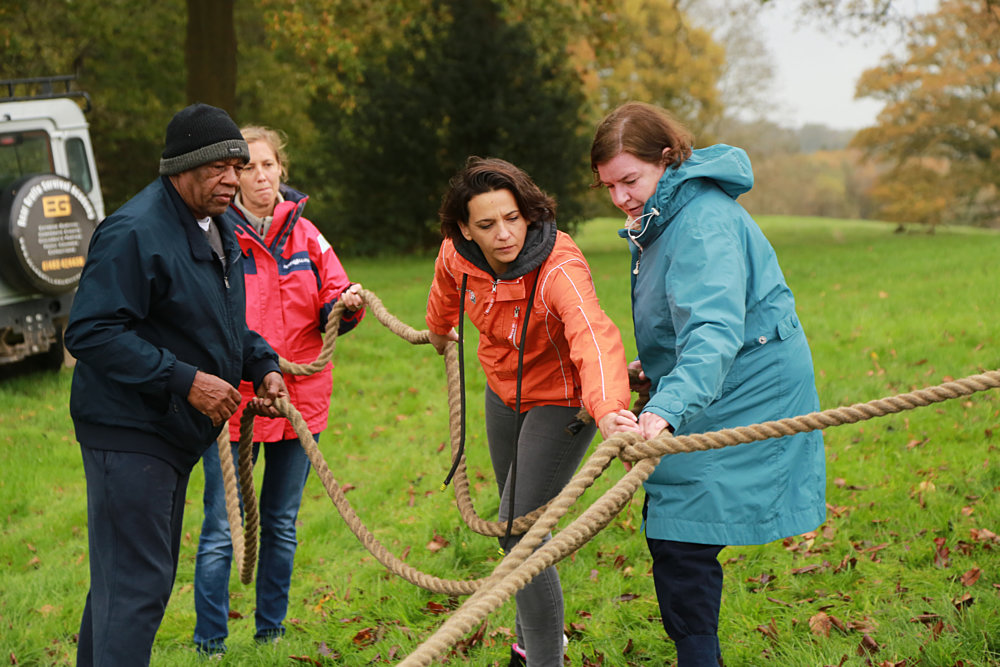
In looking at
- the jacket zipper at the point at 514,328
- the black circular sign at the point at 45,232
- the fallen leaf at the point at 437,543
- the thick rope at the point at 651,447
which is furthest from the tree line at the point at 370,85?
the thick rope at the point at 651,447

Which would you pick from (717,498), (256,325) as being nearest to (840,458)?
(717,498)

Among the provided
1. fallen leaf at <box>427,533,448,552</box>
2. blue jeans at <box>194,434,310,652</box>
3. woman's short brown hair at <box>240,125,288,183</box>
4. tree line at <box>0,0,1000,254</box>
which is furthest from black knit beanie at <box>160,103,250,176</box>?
tree line at <box>0,0,1000,254</box>

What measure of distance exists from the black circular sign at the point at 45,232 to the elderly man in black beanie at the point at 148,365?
5.89 metres

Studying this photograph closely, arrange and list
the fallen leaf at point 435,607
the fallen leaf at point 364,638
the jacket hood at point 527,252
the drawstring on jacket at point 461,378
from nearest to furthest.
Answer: the jacket hood at point 527,252 < the drawstring on jacket at point 461,378 < the fallen leaf at point 364,638 < the fallen leaf at point 435,607

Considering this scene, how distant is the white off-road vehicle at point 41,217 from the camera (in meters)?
8.05

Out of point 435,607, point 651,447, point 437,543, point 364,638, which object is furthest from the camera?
point 437,543

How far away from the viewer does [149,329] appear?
105 inches

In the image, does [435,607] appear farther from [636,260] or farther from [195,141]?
[195,141]

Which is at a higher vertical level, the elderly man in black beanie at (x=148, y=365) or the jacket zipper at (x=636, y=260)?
the jacket zipper at (x=636, y=260)

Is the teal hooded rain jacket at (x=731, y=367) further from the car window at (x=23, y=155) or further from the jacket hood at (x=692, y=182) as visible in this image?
the car window at (x=23, y=155)

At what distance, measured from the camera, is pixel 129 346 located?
250 centimetres

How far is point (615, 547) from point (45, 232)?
6.35m

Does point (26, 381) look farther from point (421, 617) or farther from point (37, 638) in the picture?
point (421, 617)

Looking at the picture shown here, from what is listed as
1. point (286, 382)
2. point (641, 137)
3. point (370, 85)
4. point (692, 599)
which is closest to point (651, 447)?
point (692, 599)
